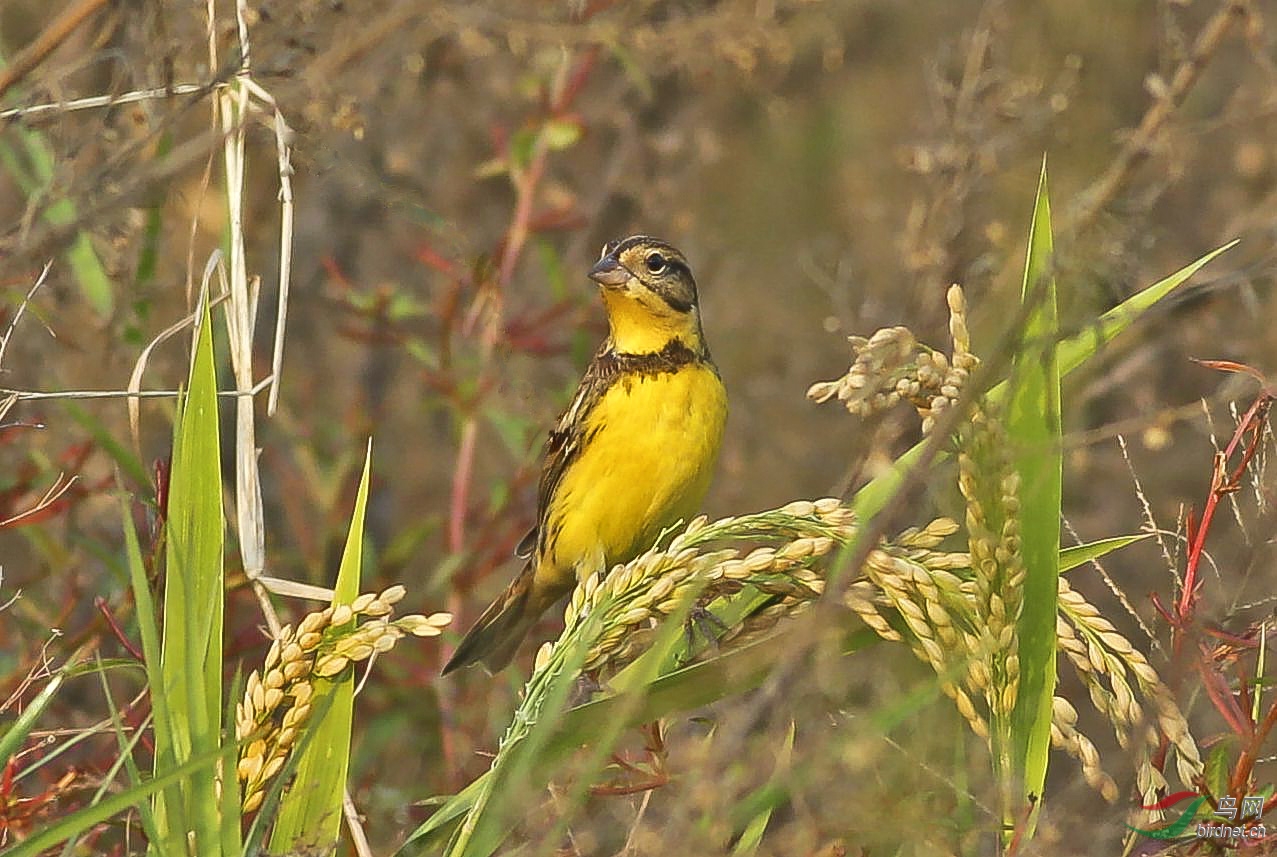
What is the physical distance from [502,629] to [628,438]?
0.68m

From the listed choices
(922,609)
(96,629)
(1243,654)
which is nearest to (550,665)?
(922,609)

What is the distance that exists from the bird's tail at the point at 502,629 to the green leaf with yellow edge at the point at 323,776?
207 cm

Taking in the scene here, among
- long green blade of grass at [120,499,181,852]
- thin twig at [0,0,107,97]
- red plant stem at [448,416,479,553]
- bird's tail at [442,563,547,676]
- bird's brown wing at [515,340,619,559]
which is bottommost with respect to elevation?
bird's tail at [442,563,547,676]

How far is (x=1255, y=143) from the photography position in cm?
717

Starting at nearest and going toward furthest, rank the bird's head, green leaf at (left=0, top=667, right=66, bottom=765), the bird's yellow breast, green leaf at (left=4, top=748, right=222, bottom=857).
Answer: green leaf at (left=4, top=748, right=222, bottom=857) < green leaf at (left=0, top=667, right=66, bottom=765) < the bird's yellow breast < the bird's head

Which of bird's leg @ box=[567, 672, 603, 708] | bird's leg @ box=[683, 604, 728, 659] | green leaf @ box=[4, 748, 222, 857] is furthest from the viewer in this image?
bird's leg @ box=[683, 604, 728, 659]

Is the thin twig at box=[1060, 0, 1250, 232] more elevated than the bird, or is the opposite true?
the thin twig at box=[1060, 0, 1250, 232]

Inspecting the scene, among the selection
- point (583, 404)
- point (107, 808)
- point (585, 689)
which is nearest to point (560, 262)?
point (583, 404)

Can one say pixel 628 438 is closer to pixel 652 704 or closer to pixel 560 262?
pixel 560 262

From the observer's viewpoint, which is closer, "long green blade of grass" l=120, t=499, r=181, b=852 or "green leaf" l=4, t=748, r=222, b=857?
"green leaf" l=4, t=748, r=222, b=857

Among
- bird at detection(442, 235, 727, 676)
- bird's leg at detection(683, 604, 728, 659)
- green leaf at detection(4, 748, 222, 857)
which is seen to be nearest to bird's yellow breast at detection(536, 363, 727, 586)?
bird at detection(442, 235, 727, 676)

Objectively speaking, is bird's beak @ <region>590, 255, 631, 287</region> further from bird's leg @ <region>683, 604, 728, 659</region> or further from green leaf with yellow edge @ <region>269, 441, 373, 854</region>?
green leaf with yellow edge @ <region>269, 441, 373, 854</region>

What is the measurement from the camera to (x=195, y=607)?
196 cm

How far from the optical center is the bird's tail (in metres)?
4.25
